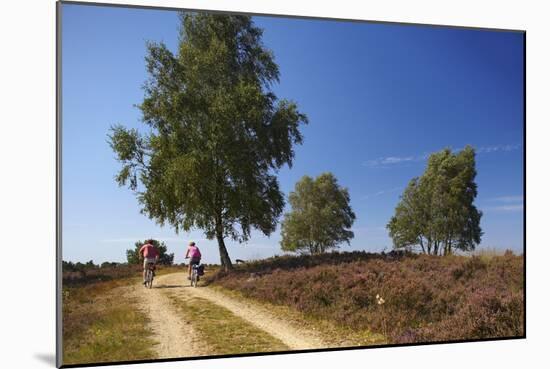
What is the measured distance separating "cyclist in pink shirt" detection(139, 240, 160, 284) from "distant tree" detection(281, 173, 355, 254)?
7.28 feet

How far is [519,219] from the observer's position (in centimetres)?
1245

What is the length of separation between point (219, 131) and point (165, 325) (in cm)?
332

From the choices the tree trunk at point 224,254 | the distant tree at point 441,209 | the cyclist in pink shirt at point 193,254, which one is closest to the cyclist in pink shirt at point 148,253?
the cyclist in pink shirt at point 193,254

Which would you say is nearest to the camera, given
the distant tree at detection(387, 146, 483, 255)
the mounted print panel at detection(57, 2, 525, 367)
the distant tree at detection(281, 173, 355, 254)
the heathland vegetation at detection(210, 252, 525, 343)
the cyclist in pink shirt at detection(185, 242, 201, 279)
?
the mounted print panel at detection(57, 2, 525, 367)

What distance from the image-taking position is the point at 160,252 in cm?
1058

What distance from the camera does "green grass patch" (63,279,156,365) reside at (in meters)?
10.0

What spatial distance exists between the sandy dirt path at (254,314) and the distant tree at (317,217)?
3.90 ft

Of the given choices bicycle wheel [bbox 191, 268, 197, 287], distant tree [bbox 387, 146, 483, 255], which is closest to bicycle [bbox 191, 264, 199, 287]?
bicycle wheel [bbox 191, 268, 197, 287]

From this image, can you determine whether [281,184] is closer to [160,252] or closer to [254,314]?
[254,314]

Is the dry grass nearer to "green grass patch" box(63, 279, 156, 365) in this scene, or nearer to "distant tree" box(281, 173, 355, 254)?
"distant tree" box(281, 173, 355, 254)

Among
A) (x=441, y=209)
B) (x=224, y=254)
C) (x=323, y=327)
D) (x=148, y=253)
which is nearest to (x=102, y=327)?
(x=148, y=253)

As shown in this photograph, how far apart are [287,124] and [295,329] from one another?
346 centimetres

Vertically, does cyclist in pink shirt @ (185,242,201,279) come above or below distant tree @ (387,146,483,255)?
below
